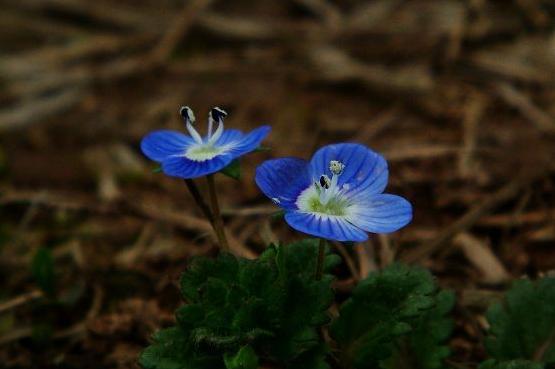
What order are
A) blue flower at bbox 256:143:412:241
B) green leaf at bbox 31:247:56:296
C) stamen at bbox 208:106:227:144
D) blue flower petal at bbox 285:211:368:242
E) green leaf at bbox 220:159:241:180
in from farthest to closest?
1. green leaf at bbox 31:247:56:296
2. stamen at bbox 208:106:227:144
3. green leaf at bbox 220:159:241:180
4. blue flower at bbox 256:143:412:241
5. blue flower petal at bbox 285:211:368:242

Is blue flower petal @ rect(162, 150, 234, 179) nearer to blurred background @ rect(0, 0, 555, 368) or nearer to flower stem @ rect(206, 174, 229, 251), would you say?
flower stem @ rect(206, 174, 229, 251)

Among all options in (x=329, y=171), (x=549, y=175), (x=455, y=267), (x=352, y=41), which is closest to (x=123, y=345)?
(x=329, y=171)

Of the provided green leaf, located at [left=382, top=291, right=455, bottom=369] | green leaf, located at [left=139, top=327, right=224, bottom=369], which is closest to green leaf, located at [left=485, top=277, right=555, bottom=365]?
green leaf, located at [left=382, top=291, right=455, bottom=369]

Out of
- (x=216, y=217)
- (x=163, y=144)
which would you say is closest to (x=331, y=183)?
(x=216, y=217)

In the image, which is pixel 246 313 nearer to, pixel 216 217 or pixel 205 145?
pixel 216 217

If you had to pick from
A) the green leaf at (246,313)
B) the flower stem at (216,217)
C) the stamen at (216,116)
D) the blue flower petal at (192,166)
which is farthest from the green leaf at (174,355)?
the stamen at (216,116)

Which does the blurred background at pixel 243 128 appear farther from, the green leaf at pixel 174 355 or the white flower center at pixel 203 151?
the green leaf at pixel 174 355
